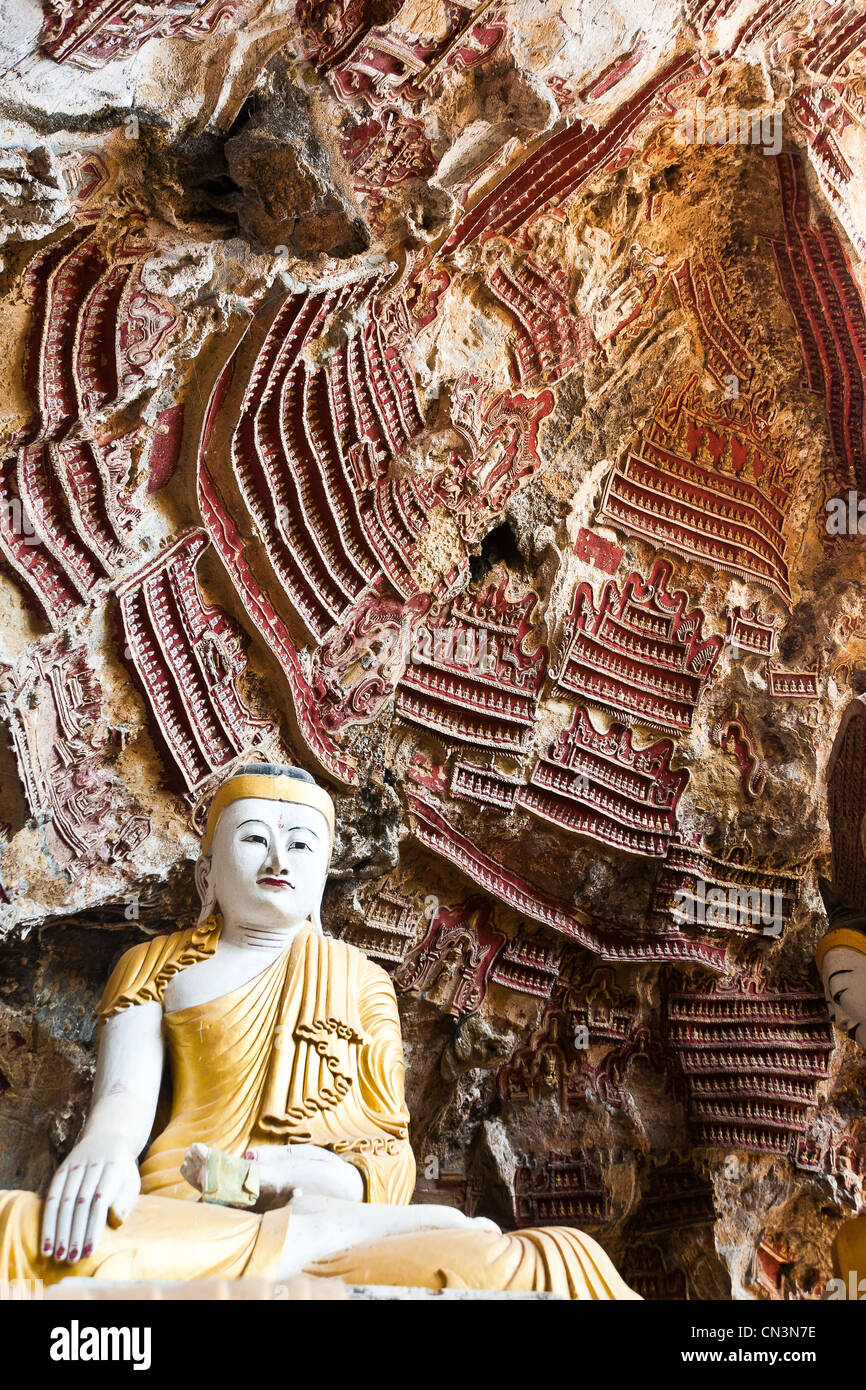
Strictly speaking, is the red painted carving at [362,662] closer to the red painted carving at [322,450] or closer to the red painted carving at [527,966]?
the red painted carving at [322,450]

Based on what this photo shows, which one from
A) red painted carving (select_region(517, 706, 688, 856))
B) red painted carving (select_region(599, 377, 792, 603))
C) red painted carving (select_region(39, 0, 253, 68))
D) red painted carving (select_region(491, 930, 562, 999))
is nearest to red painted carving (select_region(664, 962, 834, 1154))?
red painted carving (select_region(491, 930, 562, 999))

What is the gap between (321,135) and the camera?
3.87 meters

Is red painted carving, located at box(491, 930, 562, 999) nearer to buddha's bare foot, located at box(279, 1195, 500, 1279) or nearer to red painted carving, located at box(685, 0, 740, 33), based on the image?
buddha's bare foot, located at box(279, 1195, 500, 1279)

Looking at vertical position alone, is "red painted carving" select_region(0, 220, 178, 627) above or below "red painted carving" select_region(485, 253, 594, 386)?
below

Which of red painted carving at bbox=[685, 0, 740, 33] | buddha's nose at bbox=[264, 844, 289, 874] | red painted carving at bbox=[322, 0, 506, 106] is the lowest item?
buddha's nose at bbox=[264, 844, 289, 874]

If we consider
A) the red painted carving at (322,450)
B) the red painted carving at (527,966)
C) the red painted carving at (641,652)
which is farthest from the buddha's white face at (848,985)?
the red painted carving at (322,450)

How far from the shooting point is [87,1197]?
2.41m

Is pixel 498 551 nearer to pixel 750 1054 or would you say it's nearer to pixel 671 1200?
pixel 750 1054

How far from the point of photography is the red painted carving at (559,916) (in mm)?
5375

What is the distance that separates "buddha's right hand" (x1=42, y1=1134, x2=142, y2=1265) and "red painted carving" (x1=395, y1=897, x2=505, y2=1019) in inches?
107

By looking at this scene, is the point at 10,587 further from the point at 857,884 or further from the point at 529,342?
the point at 857,884

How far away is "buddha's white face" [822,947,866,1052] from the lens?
4203mm

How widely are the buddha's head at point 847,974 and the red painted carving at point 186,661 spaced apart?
2.27m

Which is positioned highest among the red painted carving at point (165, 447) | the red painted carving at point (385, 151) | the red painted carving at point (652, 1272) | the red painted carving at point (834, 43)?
the red painted carving at point (834, 43)
